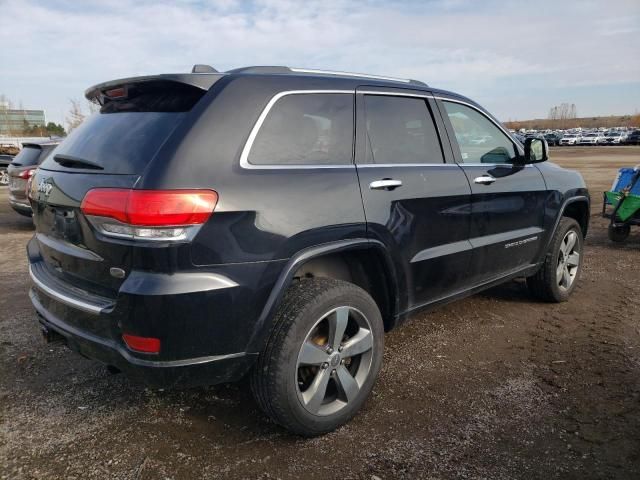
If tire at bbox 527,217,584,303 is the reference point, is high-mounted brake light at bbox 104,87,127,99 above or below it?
above

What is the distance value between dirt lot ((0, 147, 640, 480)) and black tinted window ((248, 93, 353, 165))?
1.47 meters

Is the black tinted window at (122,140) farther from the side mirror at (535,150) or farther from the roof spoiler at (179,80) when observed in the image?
the side mirror at (535,150)

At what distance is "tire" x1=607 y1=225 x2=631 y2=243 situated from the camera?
23.9 feet

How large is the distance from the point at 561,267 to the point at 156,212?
156 inches

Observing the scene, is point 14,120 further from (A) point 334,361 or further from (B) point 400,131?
(A) point 334,361

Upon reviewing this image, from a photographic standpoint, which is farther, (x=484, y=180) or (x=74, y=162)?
(x=484, y=180)

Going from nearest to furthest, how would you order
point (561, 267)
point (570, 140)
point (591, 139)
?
1. point (561, 267)
2. point (591, 139)
3. point (570, 140)

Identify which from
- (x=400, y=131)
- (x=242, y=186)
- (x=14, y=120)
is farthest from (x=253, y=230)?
(x=14, y=120)

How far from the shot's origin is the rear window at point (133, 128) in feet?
7.51

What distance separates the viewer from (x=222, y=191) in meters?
2.21

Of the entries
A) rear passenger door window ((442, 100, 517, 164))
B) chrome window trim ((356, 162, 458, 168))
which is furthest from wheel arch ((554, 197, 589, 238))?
chrome window trim ((356, 162, 458, 168))

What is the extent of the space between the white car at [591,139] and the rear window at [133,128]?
58983mm

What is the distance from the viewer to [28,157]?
8.62 meters

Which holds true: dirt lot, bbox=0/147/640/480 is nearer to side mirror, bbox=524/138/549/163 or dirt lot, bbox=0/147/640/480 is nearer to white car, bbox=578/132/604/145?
side mirror, bbox=524/138/549/163
